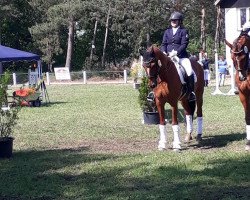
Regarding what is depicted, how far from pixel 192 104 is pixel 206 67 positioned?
2100cm

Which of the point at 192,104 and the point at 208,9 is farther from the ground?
the point at 208,9

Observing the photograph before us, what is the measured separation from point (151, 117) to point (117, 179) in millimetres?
6387

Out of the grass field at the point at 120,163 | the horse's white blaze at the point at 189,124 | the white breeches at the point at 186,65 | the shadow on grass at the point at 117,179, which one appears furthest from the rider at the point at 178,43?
the shadow on grass at the point at 117,179

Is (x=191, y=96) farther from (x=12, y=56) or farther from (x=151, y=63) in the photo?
(x=12, y=56)

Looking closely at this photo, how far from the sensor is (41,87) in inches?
983

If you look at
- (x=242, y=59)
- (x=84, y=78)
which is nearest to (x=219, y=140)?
(x=242, y=59)

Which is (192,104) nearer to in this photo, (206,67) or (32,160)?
(32,160)

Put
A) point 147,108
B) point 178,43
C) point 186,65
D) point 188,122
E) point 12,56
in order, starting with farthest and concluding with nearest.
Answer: point 12,56
point 147,108
point 188,122
point 186,65
point 178,43

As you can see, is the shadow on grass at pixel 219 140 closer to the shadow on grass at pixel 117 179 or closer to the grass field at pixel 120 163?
the grass field at pixel 120 163

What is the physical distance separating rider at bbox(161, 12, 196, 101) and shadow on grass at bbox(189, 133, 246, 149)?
1.10 meters

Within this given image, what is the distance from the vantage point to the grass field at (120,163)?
7418 mm

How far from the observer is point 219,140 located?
1165 centimetres

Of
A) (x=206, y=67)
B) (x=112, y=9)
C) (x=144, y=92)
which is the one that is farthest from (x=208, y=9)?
(x=144, y=92)

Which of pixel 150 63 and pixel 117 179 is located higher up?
pixel 150 63
